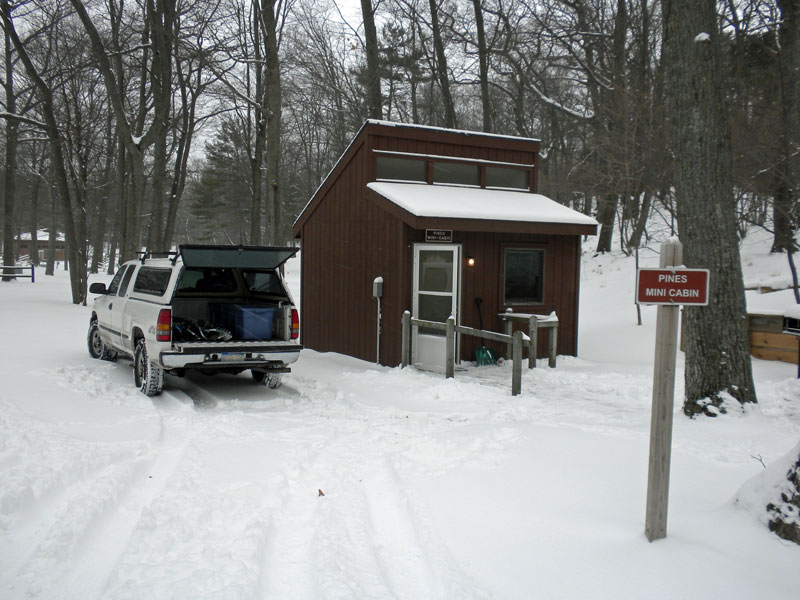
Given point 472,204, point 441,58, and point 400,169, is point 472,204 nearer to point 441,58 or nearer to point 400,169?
point 400,169

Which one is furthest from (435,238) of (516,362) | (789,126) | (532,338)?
(789,126)

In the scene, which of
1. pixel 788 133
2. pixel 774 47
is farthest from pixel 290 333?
pixel 774 47

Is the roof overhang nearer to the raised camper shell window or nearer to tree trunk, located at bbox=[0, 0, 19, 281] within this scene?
the raised camper shell window

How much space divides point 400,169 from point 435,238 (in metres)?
2.04

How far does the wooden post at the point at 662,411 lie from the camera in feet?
13.4

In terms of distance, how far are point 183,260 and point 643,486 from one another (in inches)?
247

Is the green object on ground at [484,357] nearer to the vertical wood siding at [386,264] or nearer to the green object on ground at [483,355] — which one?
the green object on ground at [483,355]

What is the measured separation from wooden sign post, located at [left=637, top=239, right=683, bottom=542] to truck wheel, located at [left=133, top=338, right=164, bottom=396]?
258 inches

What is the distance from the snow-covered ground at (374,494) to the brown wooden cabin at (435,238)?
2.81m

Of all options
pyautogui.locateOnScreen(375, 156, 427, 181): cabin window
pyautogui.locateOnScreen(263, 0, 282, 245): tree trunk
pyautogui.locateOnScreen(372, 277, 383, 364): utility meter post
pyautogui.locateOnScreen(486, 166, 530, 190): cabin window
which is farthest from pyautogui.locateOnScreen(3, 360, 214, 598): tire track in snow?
pyautogui.locateOnScreen(263, 0, 282, 245): tree trunk

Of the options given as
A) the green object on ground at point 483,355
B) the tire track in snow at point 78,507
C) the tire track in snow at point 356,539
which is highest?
the green object on ground at point 483,355

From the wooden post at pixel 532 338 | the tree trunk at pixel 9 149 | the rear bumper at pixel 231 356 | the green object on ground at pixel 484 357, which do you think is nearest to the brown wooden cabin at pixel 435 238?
the green object on ground at pixel 484 357

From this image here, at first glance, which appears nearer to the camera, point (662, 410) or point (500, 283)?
point (662, 410)

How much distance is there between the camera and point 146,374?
876 centimetres
